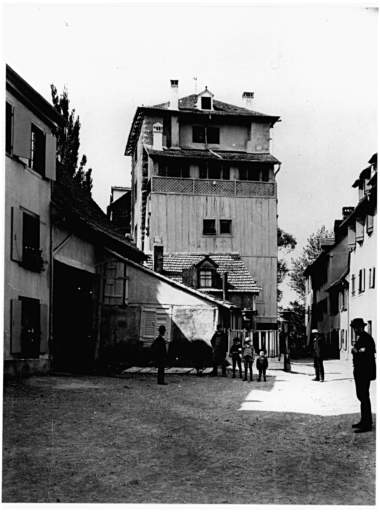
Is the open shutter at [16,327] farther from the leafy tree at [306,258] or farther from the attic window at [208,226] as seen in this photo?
the leafy tree at [306,258]

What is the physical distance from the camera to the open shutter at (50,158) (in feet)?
32.0

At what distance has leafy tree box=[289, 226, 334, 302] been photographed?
9.00 metres

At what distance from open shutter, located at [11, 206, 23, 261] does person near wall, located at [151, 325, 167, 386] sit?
8.57ft

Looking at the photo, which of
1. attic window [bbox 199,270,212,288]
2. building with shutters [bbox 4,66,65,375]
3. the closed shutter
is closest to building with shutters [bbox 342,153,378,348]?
the closed shutter

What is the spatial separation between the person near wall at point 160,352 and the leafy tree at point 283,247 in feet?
6.29

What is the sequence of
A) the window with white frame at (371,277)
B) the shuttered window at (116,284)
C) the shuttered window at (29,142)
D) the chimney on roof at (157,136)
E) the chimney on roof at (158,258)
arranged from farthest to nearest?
the chimney on roof at (158,258)
the shuttered window at (116,284)
the chimney on roof at (157,136)
the shuttered window at (29,142)
the window with white frame at (371,277)

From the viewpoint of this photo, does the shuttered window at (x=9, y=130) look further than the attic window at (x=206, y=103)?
No

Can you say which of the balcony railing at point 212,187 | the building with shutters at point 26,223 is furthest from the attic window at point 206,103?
the building with shutters at point 26,223

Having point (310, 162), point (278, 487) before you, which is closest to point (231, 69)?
point (310, 162)

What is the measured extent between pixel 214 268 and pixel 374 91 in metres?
5.54

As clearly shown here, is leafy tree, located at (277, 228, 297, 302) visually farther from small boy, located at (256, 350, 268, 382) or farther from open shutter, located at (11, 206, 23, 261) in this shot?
open shutter, located at (11, 206, 23, 261)

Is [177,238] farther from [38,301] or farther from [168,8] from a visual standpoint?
[168,8]

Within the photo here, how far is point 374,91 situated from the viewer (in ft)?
26.7

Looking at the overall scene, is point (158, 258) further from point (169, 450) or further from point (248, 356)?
point (169, 450)
